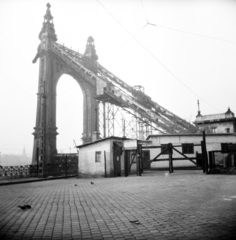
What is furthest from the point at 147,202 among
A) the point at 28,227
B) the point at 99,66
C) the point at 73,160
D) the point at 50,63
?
the point at 99,66

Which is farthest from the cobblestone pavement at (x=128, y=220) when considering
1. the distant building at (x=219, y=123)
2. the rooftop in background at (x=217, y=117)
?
the rooftop in background at (x=217, y=117)

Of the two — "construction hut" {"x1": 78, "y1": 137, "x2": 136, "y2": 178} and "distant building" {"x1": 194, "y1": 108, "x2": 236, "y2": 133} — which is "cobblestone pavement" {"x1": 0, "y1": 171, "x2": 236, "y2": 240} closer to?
"construction hut" {"x1": 78, "y1": 137, "x2": 136, "y2": 178}

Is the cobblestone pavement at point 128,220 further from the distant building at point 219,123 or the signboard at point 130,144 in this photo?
the distant building at point 219,123

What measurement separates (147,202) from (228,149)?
33.0 ft

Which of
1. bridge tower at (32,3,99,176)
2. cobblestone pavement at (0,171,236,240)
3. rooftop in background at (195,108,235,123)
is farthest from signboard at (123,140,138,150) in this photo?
rooftop in background at (195,108,235,123)

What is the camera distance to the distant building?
39.8m

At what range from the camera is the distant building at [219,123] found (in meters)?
39.8

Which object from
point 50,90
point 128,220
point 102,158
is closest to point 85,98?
point 50,90

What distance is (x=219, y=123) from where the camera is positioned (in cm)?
4156

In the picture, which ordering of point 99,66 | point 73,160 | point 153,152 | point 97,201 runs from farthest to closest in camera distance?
point 99,66 < point 73,160 < point 153,152 < point 97,201

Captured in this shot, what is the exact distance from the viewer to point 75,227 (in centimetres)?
446

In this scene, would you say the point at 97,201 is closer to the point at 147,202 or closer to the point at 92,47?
the point at 147,202

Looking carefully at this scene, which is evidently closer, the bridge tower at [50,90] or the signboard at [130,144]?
the signboard at [130,144]

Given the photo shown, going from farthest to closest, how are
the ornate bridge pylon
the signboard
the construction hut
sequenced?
the ornate bridge pylon
the construction hut
the signboard
